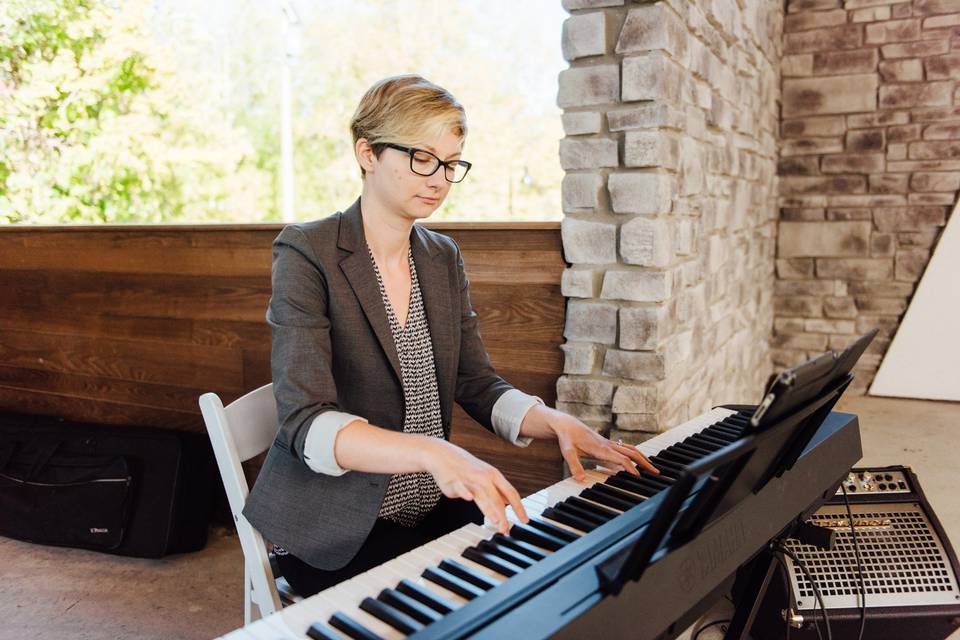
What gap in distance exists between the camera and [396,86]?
1.41 metres

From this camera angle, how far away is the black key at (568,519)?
1.13 metres

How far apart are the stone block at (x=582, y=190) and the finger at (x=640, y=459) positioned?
91 cm

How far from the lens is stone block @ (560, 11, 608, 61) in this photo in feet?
6.80

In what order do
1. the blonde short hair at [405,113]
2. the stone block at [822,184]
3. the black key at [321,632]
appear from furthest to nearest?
the stone block at [822,184] < the blonde short hair at [405,113] < the black key at [321,632]

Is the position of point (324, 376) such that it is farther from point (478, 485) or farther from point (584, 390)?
point (584, 390)

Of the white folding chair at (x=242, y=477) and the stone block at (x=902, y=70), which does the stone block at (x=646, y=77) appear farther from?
the stone block at (x=902, y=70)

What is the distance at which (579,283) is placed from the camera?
A: 222 cm

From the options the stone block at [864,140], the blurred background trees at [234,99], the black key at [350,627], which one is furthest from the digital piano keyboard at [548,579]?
the blurred background trees at [234,99]

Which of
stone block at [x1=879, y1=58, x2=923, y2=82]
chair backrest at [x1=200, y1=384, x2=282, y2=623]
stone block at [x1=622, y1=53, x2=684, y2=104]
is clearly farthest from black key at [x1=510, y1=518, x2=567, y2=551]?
stone block at [x1=879, y1=58, x2=923, y2=82]

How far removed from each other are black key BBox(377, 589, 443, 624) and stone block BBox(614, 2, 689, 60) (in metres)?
1.59

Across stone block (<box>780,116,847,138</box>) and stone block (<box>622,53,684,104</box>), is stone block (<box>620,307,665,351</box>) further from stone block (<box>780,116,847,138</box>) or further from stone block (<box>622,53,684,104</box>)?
stone block (<box>780,116,847,138</box>)

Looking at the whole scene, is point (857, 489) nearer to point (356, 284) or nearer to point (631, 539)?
point (631, 539)

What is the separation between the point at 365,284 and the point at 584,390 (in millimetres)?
996

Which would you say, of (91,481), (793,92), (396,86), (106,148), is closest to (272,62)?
(106,148)
